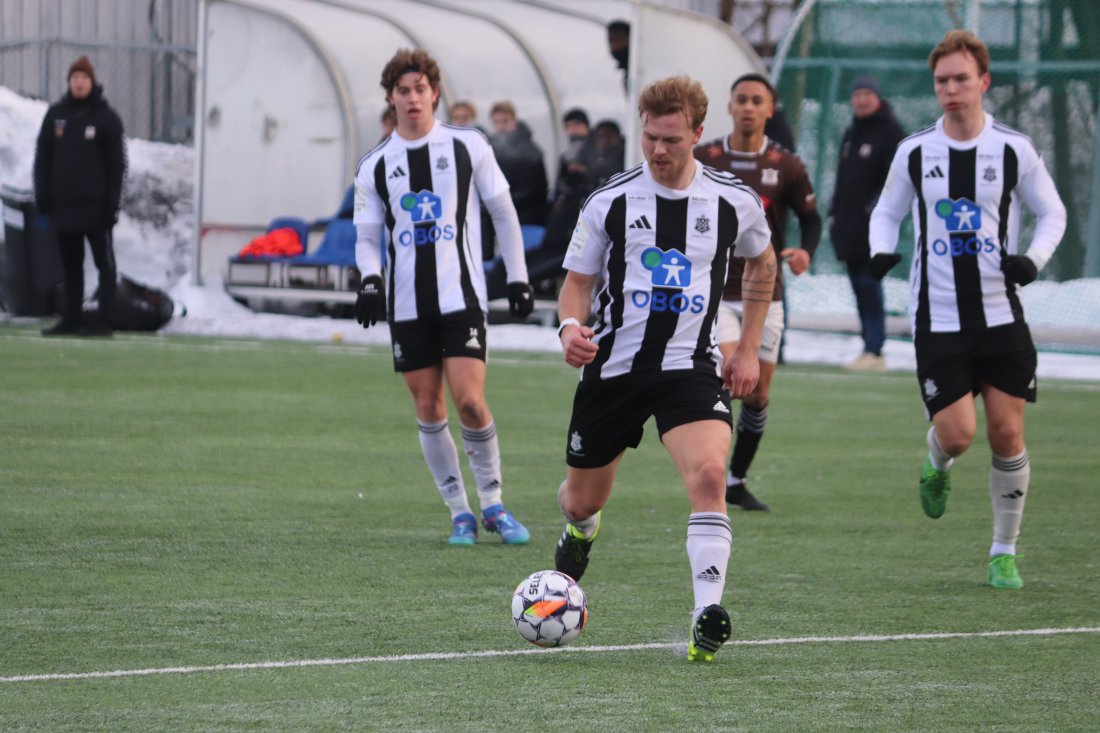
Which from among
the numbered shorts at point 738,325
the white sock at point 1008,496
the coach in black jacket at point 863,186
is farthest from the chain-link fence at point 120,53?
the white sock at point 1008,496

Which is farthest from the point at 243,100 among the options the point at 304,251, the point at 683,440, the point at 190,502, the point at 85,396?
the point at 683,440

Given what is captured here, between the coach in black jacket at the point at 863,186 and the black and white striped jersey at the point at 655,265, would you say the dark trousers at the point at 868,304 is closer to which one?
the coach in black jacket at the point at 863,186

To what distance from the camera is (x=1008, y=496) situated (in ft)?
23.6

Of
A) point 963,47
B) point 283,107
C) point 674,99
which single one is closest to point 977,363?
point 963,47

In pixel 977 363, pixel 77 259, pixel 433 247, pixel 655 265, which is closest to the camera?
pixel 655 265

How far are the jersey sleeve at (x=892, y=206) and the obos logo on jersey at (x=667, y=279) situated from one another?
166 centimetres

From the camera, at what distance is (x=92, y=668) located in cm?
530

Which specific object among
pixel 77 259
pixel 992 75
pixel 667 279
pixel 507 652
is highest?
pixel 992 75

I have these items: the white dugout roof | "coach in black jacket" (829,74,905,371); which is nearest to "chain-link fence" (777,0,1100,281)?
the white dugout roof

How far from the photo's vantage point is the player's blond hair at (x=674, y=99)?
573 centimetres

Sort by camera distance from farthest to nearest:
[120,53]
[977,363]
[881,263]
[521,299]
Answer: [120,53] < [521,299] < [881,263] < [977,363]

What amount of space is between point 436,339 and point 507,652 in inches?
92.0

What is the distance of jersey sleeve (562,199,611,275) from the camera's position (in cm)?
597

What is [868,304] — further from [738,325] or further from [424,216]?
[424,216]
